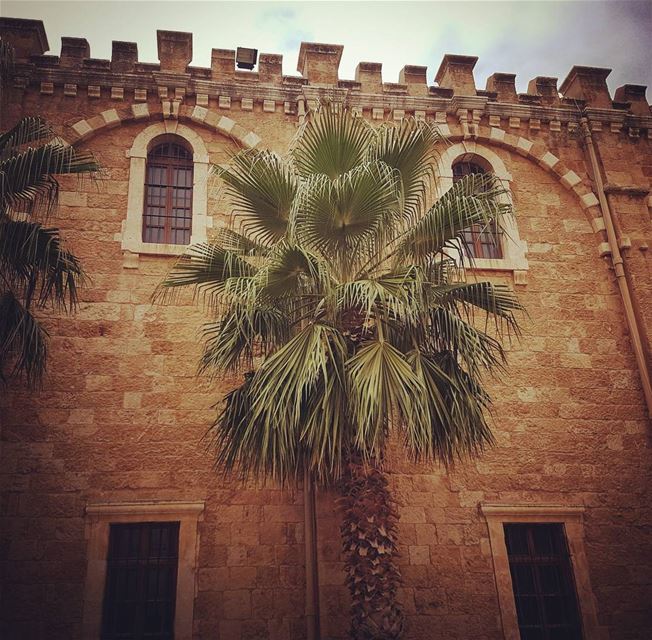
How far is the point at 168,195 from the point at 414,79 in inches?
187

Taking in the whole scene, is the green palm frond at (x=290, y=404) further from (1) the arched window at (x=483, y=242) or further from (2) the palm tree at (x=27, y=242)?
(1) the arched window at (x=483, y=242)

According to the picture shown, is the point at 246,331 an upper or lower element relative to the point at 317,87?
lower

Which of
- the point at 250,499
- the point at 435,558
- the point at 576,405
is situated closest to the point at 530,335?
the point at 576,405

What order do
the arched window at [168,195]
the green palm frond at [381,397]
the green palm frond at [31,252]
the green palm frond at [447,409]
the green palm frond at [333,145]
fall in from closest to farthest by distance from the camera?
the green palm frond at [381,397], the green palm frond at [447,409], the green palm frond at [31,252], the green palm frond at [333,145], the arched window at [168,195]

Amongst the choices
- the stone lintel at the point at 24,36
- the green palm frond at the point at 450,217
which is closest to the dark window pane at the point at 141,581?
the green palm frond at the point at 450,217

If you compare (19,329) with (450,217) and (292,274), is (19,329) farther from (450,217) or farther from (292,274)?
(450,217)

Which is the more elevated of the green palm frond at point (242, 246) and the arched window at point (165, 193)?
the arched window at point (165, 193)

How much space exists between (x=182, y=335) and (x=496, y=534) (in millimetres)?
4994

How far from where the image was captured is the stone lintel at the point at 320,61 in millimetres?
11352

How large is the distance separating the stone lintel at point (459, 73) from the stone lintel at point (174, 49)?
14.6ft

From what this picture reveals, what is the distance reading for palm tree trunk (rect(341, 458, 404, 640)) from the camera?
20.4 ft

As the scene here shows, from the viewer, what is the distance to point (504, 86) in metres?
11.9

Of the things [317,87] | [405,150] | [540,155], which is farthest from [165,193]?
[540,155]

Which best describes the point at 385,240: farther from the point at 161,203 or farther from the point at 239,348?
the point at 161,203
